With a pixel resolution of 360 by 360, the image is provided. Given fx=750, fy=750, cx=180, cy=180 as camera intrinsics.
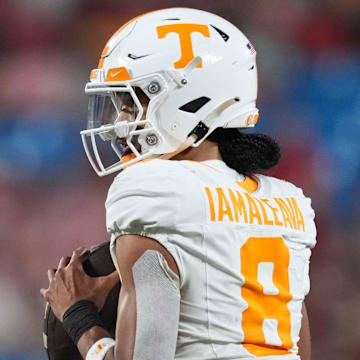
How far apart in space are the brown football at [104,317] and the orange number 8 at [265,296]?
0.29m

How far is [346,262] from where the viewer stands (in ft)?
10.3

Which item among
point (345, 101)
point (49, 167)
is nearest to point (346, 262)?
point (345, 101)

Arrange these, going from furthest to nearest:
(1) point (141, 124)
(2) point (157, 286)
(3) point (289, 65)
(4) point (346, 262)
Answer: (3) point (289, 65)
(4) point (346, 262)
(1) point (141, 124)
(2) point (157, 286)

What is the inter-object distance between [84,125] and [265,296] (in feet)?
7.00

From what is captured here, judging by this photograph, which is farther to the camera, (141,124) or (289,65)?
(289,65)

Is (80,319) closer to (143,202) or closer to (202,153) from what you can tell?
(143,202)

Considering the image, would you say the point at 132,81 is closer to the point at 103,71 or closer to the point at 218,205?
the point at 103,71

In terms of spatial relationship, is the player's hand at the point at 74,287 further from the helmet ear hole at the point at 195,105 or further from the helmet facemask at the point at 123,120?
the helmet ear hole at the point at 195,105

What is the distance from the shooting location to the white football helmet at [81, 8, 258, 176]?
5.10 feet

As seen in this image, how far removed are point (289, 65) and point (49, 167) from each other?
1166mm

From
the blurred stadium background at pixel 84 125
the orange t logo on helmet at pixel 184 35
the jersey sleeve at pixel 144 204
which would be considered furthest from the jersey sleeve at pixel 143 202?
the blurred stadium background at pixel 84 125

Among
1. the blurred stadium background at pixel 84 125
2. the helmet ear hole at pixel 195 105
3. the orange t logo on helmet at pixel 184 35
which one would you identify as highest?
the orange t logo on helmet at pixel 184 35

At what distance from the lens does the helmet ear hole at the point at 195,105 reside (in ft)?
5.18

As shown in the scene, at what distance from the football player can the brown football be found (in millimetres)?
22
